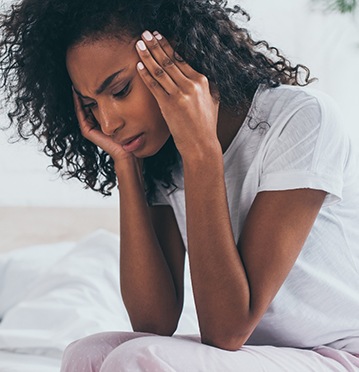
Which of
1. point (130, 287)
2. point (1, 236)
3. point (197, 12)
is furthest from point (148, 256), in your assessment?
point (1, 236)

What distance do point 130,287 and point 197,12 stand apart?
1.70 feet

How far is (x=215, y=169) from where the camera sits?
134cm

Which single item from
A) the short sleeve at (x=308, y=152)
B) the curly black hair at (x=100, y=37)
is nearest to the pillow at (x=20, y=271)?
the curly black hair at (x=100, y=37)

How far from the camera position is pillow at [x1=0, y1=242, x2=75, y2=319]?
229 cm

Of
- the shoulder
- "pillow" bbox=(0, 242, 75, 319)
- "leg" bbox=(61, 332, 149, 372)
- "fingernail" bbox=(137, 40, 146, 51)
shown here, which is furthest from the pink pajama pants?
"pillow" bbox=(0, 242, 75, 319)

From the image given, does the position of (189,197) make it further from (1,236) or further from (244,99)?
(1,236)

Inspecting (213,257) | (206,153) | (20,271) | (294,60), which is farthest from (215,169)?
(294,60)

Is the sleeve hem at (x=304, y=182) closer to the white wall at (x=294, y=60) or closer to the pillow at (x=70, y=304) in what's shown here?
the pillow at (x=70, y=304)

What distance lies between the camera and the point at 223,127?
1.46m

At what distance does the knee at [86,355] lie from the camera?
1.36m

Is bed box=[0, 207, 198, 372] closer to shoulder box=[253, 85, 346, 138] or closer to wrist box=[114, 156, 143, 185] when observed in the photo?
wrist box=[114, 156, 143, 185]

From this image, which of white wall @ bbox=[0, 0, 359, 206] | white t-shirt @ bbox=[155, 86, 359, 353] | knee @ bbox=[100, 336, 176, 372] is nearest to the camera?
knee @ bbox=[100, 336, 176, 372]

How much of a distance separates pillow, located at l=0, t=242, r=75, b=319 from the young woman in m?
0.81

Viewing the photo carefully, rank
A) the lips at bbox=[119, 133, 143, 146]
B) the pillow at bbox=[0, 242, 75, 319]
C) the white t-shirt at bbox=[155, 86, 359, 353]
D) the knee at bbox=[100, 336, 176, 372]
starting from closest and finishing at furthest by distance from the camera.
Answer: the knee at bbox=[100, 336, 176, 372] < the white t-shirt at bbox=[155, 86, 359, 353] < the lips at bbox=[119, 133, 143, 146] < the pillow at bbox=[0, 242, 75, 319]
